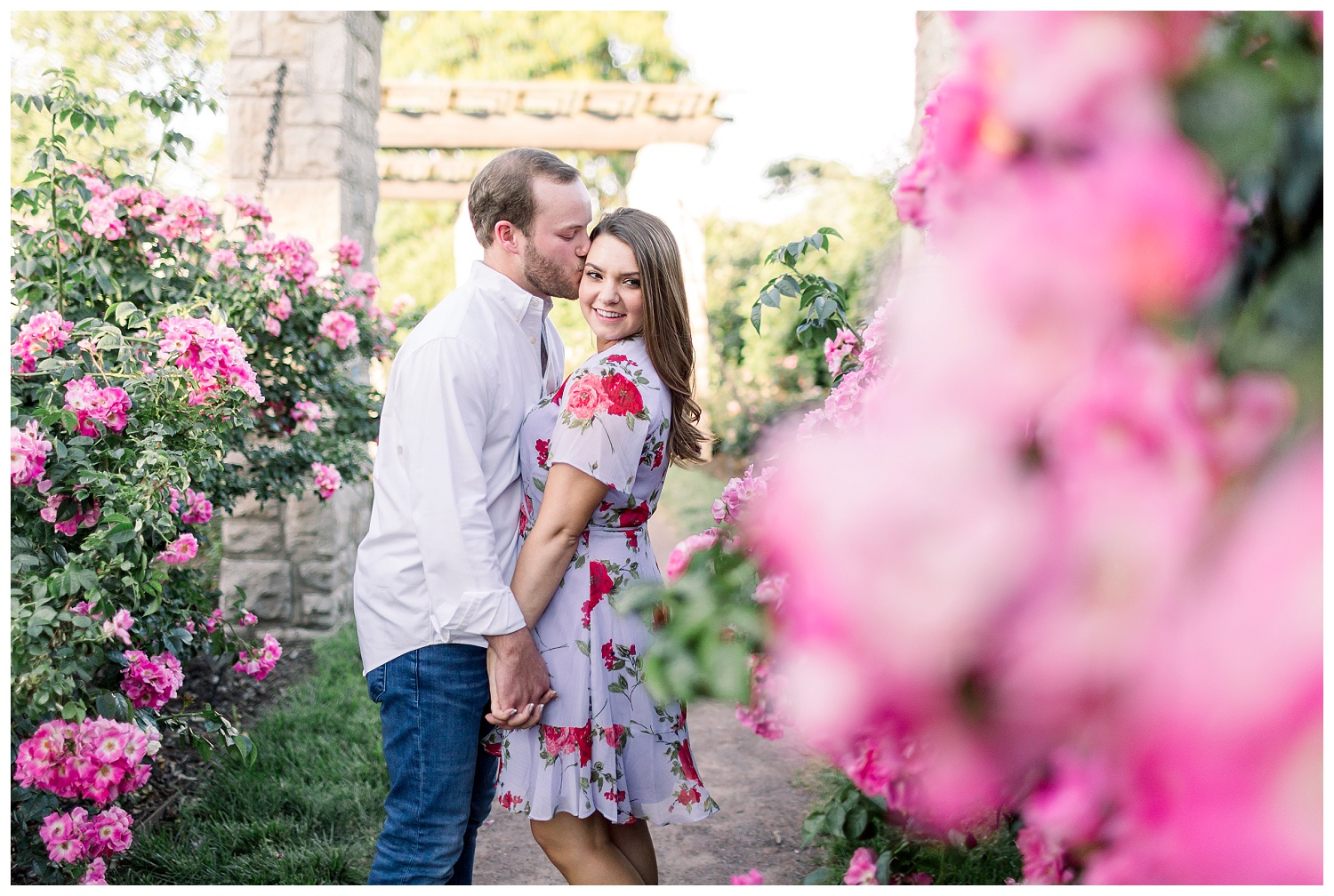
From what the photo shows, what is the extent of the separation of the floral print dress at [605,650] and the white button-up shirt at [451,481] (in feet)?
0.37

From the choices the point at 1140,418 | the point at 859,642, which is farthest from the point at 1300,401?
the point at 859,642

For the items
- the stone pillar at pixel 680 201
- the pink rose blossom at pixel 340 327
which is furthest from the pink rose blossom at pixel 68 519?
the stone pillar at pixel 680 201

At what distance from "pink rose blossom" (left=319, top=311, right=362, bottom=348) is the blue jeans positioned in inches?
87.1

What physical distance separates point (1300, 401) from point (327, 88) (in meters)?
4.89

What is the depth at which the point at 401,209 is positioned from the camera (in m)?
22.9

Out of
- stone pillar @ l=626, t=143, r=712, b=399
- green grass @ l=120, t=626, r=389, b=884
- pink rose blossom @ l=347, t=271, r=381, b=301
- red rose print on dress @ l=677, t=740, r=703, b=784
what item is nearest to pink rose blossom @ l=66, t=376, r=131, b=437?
green grass @ l=120, t=626, r=389, b=884

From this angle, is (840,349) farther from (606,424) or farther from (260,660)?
(260,660)

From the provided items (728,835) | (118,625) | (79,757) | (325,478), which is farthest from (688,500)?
(79,757)

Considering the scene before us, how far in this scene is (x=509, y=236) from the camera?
82.8 inches

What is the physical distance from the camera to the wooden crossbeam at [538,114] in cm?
859

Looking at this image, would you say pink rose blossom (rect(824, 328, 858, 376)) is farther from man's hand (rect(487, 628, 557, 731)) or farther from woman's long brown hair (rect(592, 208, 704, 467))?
man's hand (rect(487, 628, 557, 731))

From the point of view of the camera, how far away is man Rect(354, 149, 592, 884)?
5.84ft

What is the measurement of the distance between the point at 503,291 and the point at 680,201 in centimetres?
975

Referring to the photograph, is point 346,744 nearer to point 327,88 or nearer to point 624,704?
point 624,704
